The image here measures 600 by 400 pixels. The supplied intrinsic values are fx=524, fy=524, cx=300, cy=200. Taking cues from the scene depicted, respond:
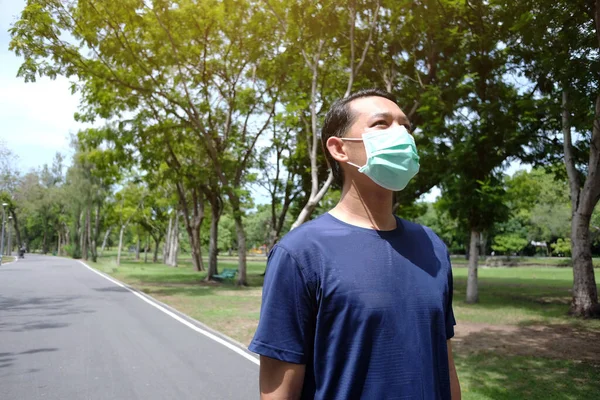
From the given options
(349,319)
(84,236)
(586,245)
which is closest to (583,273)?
(586,245)

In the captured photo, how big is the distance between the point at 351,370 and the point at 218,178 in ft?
70.9

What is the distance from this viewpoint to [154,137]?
858 inches

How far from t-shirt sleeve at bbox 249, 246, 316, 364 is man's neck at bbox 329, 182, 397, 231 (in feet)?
1.03

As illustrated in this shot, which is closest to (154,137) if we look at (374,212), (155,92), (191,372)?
(155,92)

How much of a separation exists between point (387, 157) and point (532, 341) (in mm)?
9249

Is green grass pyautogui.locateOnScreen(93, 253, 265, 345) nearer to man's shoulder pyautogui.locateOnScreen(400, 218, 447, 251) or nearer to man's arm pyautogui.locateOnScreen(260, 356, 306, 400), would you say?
man's shoulder pyautogui.locateOnScreen(400, 218, 447, 251)

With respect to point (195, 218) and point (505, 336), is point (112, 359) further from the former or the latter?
point (195, 218)

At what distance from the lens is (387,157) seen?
1953 mm

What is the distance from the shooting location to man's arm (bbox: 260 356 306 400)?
165cm

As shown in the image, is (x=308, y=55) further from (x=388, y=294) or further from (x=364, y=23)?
(x=388, y=294)

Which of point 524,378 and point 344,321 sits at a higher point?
point 344,321

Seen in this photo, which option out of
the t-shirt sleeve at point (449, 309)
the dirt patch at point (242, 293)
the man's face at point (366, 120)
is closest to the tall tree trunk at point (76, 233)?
the dirt patch at point (242, 293)

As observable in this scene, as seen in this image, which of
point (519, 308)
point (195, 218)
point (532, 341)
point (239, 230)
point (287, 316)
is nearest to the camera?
point (287, 316)

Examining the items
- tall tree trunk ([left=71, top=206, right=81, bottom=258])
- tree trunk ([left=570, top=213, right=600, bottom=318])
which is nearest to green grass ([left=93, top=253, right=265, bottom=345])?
tree trunk ([left=570, top=213, right=600, bottom=318])
